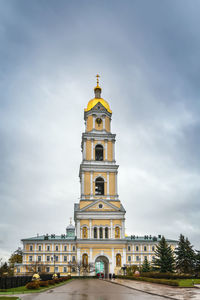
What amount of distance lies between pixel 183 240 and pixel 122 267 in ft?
52.2

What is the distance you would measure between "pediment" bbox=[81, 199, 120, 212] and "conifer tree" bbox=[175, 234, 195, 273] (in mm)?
19414

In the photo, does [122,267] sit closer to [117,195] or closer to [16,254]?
[117,195]

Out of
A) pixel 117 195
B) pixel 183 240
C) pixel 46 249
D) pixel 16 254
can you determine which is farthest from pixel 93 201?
pixel 16 254

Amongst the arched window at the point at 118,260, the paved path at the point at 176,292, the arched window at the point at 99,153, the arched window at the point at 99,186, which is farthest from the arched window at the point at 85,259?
the paved path at the point at 176,292

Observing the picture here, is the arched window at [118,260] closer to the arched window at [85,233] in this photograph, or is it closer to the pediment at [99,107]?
the arched window at [85,233]

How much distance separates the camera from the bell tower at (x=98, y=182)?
2474 inches

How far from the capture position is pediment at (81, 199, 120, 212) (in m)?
63.9

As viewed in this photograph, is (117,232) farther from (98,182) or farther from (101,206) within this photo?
(98,182)

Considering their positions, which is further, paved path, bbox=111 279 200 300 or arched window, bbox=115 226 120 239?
arched window, bbox=115 226 120 239

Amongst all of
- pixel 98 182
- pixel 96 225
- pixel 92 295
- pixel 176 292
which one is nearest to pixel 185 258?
pixel 96 225

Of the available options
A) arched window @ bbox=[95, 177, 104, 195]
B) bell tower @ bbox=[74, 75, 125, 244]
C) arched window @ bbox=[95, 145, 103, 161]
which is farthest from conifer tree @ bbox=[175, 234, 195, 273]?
arched window @ bbox=[95, 145, 103, 161]

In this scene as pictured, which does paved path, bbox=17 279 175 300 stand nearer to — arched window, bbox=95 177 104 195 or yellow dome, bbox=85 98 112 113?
arched window, bbox=95 177 104 195

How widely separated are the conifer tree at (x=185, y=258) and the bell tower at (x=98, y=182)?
17.7 meters

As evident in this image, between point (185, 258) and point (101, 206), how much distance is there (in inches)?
880
